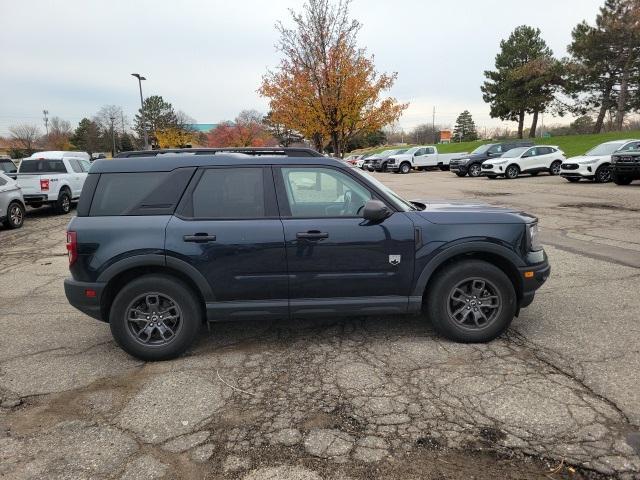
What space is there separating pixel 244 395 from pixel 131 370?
113 cm

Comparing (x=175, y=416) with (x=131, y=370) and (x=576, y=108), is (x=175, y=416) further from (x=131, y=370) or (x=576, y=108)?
(x=576, y=108)

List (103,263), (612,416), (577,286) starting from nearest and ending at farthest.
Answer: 1. (612,416)
2. (103,263)
3. (577,286)

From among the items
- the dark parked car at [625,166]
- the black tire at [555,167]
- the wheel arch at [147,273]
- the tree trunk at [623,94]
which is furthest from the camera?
the tree trunk at [623,94]

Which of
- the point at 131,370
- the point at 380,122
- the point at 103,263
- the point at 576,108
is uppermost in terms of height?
the point at 576,108

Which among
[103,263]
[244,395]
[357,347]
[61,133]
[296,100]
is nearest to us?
[244,395]

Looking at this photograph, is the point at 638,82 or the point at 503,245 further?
the point at 638,82

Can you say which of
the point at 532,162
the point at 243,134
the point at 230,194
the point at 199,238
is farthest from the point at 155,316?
the point at 243,134

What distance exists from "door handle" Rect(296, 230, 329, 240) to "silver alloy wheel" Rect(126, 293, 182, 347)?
1205 millimetres

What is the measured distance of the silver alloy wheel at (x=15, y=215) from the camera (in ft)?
39.7

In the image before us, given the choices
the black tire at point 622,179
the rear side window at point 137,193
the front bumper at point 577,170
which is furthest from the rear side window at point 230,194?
the front bumper at point 577,170

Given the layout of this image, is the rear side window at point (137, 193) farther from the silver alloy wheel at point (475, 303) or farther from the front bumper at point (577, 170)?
the front bumper at point (577, 170)

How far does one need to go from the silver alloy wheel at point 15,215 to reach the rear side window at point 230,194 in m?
10.6

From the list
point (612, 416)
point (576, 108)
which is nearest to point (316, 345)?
Result: point (612, 416)

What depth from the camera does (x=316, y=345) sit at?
4.25m
